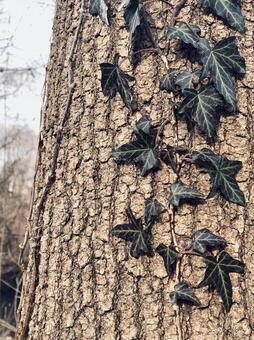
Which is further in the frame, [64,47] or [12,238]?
[12,238]

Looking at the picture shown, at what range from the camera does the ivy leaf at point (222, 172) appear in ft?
3.14

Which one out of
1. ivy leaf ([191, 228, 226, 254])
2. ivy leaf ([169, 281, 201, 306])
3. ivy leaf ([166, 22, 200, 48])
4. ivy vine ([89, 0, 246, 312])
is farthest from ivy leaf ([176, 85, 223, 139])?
ivy leaf ([169, 281, 201, 306])

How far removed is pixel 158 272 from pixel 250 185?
0.27m

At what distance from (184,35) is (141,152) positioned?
278mm

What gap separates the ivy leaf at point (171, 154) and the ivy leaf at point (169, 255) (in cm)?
17

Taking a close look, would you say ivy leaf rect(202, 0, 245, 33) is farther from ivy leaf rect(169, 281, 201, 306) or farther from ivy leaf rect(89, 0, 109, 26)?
ivy leaf rect(169, 281, 201, 306)

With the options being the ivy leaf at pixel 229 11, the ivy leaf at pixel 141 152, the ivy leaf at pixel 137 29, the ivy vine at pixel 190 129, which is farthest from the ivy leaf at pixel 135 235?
the ivy leaf at pixel 229 11

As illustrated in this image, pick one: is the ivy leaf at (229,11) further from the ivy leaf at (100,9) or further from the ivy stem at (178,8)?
the ivy leaf at (100,9)

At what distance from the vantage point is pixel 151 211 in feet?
3.19

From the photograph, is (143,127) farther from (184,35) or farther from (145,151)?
(184,35)

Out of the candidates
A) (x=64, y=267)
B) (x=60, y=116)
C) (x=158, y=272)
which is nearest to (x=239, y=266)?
(x=158, y=272)

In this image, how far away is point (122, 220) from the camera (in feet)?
3.32

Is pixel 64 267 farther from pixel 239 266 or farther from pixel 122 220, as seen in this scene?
pixel 239 266

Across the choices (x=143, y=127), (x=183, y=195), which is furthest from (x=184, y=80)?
(x=183, y=195)
